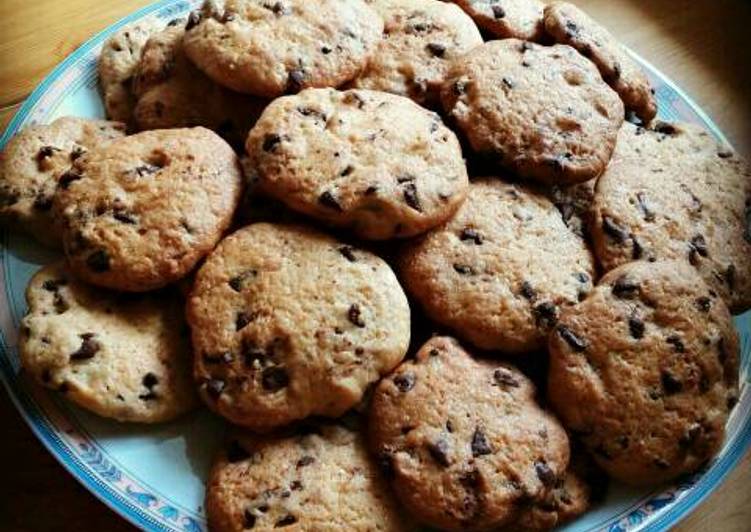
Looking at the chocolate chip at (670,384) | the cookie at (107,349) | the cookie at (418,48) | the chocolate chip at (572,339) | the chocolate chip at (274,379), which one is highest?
the cookie at (418,48)

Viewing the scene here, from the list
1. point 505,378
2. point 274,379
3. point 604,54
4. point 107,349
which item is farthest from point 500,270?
point 107,349

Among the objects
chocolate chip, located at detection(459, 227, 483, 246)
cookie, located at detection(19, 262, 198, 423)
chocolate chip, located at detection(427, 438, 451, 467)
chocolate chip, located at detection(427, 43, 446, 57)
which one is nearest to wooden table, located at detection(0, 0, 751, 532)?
cookie, located at detection(19, 262, 198, 423)

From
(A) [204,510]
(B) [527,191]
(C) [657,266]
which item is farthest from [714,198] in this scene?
(A) [204,510]

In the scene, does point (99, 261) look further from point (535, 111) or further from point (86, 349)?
point (535, 111)

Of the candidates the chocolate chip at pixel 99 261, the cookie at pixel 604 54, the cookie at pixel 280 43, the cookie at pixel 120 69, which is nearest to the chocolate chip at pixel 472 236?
the cookie at pixel 280 43

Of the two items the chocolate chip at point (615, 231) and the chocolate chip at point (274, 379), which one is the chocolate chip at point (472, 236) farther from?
the chocolate chip at point (274, 379)

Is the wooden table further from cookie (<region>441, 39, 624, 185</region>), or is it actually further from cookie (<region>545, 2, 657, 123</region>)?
cookie (<region>441, 39, 624, 185</region>)
